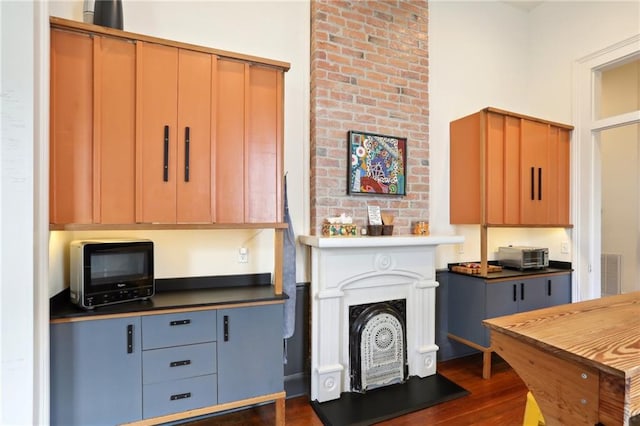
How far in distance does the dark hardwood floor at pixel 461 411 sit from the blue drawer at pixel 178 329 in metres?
0.79

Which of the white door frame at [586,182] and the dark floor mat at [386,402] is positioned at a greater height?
the white door frame at [586,182]

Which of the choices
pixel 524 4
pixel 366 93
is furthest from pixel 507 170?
pixel 524 4

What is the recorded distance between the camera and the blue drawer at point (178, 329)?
1907mm

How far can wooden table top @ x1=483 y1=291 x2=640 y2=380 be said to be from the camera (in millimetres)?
928

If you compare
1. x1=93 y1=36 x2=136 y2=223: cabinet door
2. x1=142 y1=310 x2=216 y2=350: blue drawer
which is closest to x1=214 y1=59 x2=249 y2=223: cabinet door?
x1=93 y1=36 x2=136 y2=223: cabinet door

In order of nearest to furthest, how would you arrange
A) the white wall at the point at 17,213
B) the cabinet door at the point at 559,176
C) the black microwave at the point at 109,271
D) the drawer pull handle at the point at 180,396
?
the white wall at the point at 17,213, the black microwave at the point at 109,271, the drawer pull handle at the point at 180,396, the cabinet door at the point at 559,176

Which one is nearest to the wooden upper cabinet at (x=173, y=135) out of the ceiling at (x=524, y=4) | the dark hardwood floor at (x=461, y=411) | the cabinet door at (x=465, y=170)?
the dark hardwood floor at (x=461, y=411)

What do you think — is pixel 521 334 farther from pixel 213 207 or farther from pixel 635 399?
pixel 213 207

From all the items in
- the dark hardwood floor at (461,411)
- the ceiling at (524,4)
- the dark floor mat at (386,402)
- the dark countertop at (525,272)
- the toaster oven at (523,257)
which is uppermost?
the ceiling at (524,4)

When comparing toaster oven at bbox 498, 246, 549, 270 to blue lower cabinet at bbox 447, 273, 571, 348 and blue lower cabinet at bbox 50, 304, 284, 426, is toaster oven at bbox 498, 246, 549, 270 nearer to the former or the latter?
blue lower cabinet at bbox 447, 273, 571, 348

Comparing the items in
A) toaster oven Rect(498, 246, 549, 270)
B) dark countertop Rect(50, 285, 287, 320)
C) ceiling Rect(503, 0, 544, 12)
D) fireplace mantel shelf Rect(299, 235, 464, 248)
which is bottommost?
dark countertop Rect(50, 285, 287, 320)

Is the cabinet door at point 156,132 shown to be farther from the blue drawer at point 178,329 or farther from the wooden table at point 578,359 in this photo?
the wooden table at point 578,359

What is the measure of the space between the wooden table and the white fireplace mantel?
4.47 feet

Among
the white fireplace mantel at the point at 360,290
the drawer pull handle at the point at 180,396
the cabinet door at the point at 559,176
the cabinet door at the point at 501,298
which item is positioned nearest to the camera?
the drawer pull handle at the point at 180,396
